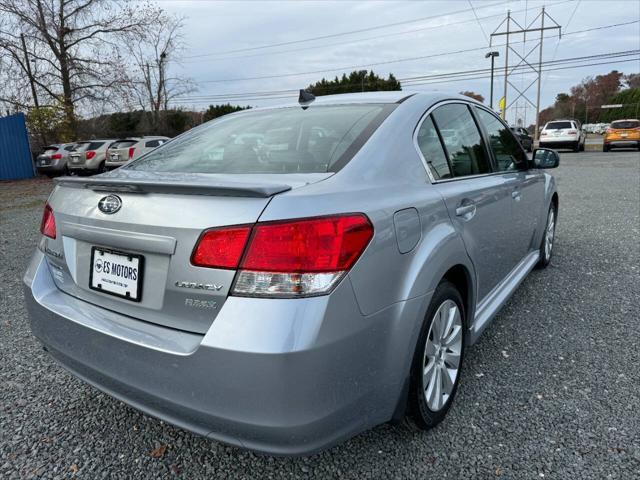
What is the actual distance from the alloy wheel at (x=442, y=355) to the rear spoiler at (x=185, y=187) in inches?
38.4

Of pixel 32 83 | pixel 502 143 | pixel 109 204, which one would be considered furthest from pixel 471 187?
pixel 32 83

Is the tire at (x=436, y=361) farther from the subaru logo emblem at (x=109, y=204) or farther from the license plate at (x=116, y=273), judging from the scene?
the subaru logo emblem at (x=109, y=204)

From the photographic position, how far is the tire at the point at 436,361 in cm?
197

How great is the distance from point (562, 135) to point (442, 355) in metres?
25.6

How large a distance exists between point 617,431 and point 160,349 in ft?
6.65

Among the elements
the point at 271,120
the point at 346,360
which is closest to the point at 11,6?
the point at 271,120

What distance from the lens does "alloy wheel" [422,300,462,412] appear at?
2.08m

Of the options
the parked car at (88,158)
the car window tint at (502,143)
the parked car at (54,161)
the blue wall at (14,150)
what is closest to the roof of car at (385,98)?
the car window tint at (502,143)

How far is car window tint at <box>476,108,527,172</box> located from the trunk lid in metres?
1.88

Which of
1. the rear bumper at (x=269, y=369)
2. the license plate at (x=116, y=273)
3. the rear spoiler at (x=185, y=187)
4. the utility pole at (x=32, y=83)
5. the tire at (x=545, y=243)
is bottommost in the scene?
the tire at (x=545, y=243)

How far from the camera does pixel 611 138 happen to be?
23.3 meters

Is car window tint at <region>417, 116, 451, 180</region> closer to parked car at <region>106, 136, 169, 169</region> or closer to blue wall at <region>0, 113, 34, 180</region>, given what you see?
parked car at <region>106, 136, 169, 169</region>

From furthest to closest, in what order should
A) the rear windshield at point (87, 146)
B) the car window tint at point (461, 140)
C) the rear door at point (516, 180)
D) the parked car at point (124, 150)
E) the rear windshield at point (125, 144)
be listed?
Answer: the rear windshield at point (87, 146) → the rear windshield at point (125, 144) → the parked car at point (124, 150) → the rear door at point (516, 180) → the car window tint at point (461, 140)

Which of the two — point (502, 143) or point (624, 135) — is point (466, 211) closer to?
point (502, 143)
